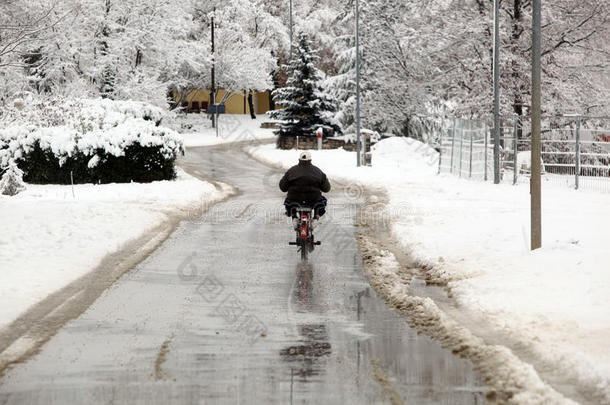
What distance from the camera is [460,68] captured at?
38156mm

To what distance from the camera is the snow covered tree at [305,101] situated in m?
54.2

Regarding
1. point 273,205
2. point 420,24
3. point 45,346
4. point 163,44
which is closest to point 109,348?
point 45,346

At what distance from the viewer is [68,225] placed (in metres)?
17.0

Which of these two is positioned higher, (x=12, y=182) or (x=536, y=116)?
(x=536, y=116)

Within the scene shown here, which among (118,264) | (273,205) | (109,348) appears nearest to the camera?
(109,348)

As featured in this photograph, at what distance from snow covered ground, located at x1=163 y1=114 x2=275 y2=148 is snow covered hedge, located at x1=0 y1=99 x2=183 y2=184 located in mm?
31729

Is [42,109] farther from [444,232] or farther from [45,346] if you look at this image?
[45,346]

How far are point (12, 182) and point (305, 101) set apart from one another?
103 ft

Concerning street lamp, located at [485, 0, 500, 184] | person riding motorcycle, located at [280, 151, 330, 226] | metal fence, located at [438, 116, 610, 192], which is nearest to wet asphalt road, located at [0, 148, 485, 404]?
person riding motorcycle, located at [280, 151, 330, 226]

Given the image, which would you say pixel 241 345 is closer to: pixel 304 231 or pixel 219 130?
pixel 304 231

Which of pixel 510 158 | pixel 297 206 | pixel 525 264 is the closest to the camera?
pixel 525 264

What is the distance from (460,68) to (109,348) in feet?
105

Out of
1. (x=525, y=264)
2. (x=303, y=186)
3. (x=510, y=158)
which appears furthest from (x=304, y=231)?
(x=510, y=158)

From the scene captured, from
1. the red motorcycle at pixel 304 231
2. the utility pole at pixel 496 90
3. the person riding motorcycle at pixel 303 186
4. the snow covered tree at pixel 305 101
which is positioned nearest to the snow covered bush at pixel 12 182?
→ the person riding motorcycle at pixel 303 186
